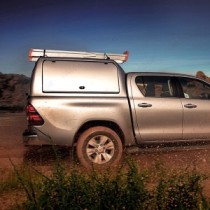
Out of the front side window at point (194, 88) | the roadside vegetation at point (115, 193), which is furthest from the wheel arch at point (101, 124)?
the roadside vegetation at point (115, 193)

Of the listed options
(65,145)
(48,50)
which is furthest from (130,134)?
(48,50)

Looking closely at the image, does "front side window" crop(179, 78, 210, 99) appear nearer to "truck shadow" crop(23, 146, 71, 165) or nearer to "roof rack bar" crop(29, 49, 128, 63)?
"roof rack bar" crop(29, 49, 128, 63)

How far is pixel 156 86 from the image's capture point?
8.25 m

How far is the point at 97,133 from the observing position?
7.61 meters

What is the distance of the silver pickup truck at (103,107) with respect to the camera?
24.5 ft

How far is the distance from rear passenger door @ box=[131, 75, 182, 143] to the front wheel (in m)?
0.55

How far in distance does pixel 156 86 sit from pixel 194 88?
88cm

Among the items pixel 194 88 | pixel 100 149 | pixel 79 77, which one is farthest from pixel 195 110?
pixel 79 77

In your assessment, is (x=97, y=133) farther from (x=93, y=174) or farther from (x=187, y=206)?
(x=187, y=206)

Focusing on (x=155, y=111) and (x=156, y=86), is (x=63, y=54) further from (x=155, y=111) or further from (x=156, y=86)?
(x=155, y=111)

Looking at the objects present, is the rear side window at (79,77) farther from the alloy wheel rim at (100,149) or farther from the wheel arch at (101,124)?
the alloy wheel rim at (100,149)

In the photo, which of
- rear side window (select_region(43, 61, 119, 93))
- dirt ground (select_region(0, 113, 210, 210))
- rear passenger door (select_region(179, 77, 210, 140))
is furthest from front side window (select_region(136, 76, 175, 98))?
dirt ground (select_region(0, 113, 210, 210))

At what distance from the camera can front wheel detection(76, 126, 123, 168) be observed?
7539 mm

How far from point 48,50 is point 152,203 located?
15.1 feet
